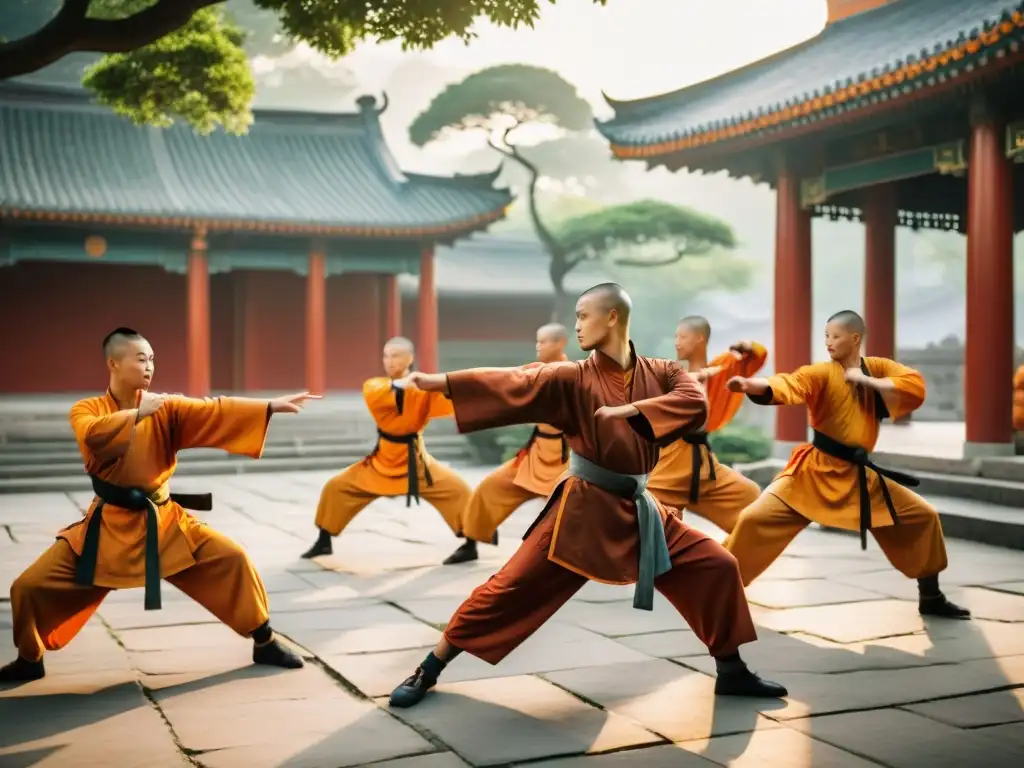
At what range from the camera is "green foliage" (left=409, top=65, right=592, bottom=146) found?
83.6 feet

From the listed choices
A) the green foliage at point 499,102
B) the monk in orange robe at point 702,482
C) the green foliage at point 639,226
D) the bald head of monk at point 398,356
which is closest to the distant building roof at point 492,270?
the green foliage at point 639,226

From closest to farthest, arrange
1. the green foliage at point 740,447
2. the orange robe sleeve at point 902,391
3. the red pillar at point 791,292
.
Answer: the orange robe sleeve at point 902,391, the red pillar at point 791,292, the green foliage at point 740,447

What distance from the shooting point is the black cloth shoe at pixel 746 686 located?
4.12 m

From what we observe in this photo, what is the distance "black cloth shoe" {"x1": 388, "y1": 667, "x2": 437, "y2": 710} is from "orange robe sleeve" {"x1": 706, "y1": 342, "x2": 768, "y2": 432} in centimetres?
240

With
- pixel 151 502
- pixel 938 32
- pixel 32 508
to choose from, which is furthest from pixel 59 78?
pixel 151 502

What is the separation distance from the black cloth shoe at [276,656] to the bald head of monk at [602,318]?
171 cm

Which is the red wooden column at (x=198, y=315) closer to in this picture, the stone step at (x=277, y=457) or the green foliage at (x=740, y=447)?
the stone step at (x=277, y=457)

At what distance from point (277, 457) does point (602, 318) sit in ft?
37.2

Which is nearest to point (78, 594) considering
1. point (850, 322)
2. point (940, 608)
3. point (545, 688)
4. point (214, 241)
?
point (545, 688)

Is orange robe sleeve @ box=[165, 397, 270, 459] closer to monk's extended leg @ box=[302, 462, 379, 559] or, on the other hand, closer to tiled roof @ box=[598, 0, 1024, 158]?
monk's extended leg @ box=[302, 462, 379, 559]

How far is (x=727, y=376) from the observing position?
628 cm

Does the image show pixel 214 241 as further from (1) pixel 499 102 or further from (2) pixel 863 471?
(2) pixel 863 471

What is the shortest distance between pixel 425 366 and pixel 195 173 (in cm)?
475

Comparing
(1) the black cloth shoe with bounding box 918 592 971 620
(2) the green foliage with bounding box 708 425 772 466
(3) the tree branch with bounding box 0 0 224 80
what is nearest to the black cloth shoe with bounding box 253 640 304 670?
(1) the black cloth shoe with bounding box 918 592 971 620
